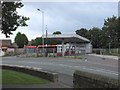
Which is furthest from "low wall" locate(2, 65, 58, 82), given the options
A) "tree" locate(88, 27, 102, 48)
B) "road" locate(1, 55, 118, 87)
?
"tree" locate(88, 27, 102, 48)

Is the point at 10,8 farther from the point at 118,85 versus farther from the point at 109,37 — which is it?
the point at 109,37

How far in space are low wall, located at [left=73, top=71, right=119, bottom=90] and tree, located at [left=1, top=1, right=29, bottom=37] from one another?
17.8 feet

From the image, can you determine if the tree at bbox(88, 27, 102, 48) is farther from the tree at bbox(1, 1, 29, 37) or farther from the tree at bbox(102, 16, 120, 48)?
the tree at bbox(1, 1, 29, 37)

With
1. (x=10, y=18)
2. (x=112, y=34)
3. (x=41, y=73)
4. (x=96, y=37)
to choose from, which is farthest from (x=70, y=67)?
(x=96, y=37)

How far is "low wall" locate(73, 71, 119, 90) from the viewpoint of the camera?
11595 millimetres

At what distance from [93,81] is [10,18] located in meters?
7.98

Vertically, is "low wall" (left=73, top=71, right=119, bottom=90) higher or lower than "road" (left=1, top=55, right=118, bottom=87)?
higher

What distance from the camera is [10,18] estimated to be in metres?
19.9

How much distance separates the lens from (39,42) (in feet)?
484

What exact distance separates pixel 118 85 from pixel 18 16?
11.0m

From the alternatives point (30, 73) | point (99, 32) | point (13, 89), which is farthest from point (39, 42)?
point (13, 89)

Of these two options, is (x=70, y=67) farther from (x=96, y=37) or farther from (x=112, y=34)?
(x=96, y=37)

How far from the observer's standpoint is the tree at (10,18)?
1902 centimetres

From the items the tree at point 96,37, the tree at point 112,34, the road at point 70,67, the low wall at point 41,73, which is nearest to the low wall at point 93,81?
the road at point 70,67
